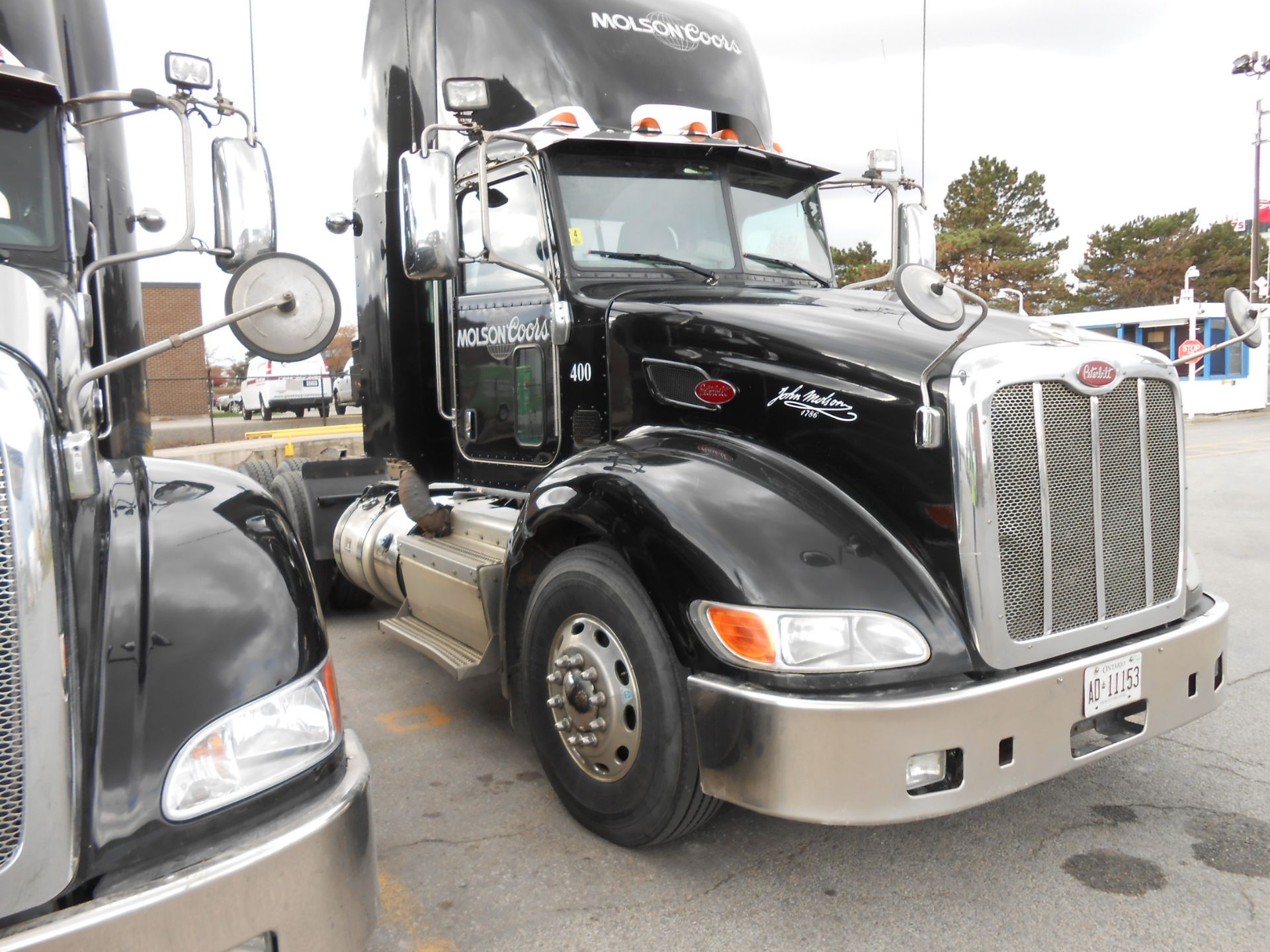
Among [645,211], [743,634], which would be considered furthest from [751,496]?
[645,211]

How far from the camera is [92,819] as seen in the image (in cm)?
193

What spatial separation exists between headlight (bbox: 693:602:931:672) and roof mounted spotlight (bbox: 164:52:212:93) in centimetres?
249

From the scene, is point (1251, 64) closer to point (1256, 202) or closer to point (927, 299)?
point (1256, 202)

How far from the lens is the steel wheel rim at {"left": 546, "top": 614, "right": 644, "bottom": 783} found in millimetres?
3109

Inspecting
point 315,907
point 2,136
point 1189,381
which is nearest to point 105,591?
point 315,907

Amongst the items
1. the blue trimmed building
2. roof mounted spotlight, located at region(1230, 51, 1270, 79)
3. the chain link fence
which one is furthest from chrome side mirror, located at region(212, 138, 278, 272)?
roof mounted spotlight, located at region(1230, 51, 1270, 79)

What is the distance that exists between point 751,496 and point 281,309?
4.52 feet

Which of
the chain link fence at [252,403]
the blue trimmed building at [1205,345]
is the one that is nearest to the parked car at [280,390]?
the chain link fence at [252,403]

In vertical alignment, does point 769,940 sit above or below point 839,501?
below

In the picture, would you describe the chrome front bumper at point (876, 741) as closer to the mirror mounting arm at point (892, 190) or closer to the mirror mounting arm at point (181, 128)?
the mirror mounting arm at point (181, 128)

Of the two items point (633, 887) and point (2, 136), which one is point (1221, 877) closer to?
point (633, 887)

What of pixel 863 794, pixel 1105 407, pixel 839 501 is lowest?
pixel 863 794

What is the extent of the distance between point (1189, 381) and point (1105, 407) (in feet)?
89.0

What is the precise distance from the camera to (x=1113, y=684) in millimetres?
2859
